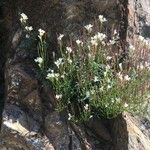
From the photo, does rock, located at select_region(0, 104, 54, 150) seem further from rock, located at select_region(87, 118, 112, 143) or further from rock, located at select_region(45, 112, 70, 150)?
rock, located at select_region(87, 118, 112, 143)

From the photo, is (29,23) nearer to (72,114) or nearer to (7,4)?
(7,4)

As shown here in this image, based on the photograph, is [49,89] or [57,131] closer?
[57,131]

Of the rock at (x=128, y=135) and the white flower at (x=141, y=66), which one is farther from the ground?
the white flower at (x=141, y=66)

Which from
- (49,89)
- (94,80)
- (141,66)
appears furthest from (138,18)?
(49,89)

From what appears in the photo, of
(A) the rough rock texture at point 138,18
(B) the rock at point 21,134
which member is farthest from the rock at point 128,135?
(A) the rough rock texture at point 138,18

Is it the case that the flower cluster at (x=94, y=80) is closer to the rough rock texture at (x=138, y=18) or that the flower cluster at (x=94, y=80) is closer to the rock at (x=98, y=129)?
the rock at (x=98, y=129)

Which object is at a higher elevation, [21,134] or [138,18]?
[138,18]

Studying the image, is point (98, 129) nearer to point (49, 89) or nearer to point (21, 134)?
point (49, 89)

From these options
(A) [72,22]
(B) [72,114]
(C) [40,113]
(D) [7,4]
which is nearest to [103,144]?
(B) [72,114]

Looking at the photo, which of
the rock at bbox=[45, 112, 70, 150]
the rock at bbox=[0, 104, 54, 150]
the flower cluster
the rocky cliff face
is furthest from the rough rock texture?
the rock at bbox=[0, 104, 54, 150]
